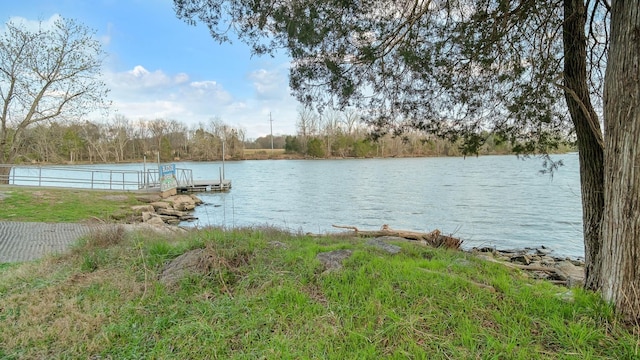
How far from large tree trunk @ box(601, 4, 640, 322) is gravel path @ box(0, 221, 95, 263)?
6.62 meters

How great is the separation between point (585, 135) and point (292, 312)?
3.37m

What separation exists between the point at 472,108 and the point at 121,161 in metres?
66.4

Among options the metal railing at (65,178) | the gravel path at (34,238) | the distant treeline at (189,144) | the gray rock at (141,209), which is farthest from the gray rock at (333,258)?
the distant treeline at (189,144)

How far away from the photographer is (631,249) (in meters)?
2.56

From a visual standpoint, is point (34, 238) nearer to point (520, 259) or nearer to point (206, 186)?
point (520, 259)

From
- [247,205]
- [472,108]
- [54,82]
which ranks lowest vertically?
[247,205]

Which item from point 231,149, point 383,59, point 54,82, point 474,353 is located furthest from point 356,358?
point 231,149

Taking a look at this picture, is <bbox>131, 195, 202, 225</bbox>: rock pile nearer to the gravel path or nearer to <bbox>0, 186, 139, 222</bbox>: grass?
<bbox>0, 186, 139, 222</bbox>: grass

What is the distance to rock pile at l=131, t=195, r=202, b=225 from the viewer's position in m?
14.3

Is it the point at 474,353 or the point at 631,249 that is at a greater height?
the point at 631,249

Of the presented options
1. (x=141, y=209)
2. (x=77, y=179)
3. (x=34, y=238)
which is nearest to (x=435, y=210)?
Answer: (x=141, y=209)

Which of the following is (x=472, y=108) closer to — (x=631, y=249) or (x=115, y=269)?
(x=631, y=249)

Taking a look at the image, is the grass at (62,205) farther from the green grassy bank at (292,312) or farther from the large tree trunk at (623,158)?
the large tree trunk at (623,158)

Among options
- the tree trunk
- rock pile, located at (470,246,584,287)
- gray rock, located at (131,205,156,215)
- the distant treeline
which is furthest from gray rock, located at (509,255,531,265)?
the distant treeline
